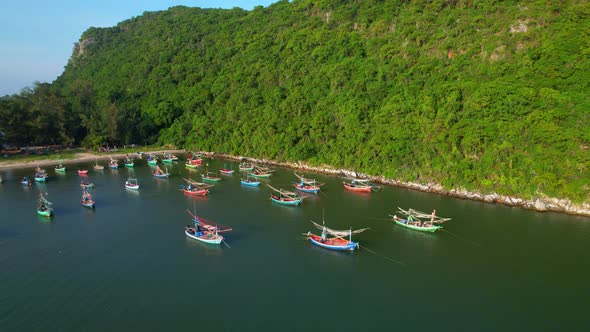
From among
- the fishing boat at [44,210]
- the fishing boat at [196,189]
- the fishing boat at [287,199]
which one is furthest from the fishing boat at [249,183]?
the fishing boat at [44,210]

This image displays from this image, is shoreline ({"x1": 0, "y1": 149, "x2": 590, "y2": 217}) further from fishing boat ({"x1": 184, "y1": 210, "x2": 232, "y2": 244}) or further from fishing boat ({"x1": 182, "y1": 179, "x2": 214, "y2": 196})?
fishing boat ({"x1": 184, "y1": 210, "x2": 232, "y2": 244})

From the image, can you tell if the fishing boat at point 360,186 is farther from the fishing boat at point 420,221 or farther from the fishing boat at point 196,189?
the fishing boat at point 196,189

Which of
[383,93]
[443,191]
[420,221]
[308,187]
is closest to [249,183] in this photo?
[308,187]

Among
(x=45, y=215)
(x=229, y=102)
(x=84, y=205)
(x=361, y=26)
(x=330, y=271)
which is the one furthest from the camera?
(x=229, y=102)

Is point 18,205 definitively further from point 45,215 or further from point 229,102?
point 229,102

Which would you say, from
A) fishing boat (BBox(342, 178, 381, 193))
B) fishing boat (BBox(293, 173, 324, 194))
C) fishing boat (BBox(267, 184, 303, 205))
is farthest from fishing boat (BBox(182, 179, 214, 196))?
fishing boat (BBox(342, 178, 381, 193))

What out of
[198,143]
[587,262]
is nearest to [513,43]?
[587,262]

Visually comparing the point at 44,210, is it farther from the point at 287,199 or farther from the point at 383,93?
the point at 383,93
